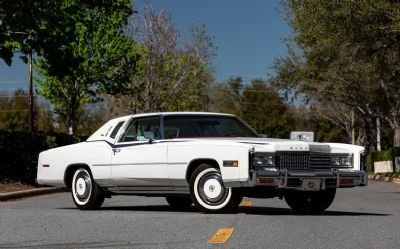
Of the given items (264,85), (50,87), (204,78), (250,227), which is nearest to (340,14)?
(250,227)

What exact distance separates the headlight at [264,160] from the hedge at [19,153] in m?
11.4

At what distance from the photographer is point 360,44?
84.0ft

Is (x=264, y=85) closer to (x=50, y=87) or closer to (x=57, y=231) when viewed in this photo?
(x=50, y=87)

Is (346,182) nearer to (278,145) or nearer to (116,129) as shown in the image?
(278,145)

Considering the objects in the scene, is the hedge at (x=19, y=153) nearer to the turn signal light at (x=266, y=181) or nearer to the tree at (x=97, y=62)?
the turn signal light at (x=266, y=181)

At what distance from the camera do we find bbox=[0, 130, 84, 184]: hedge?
71.1 feet

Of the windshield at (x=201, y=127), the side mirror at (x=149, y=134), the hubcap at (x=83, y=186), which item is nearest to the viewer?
the side mirror at (x=149, y=134)

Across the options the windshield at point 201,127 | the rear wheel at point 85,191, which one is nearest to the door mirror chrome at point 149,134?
the windshield at point 201,127

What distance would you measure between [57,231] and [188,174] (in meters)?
3.11

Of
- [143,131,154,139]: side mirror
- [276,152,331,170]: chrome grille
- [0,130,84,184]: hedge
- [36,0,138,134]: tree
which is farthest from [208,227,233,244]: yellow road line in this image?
[36,0,138,134]: tree

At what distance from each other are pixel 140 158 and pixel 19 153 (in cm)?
1030

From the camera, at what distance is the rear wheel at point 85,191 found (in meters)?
13.5

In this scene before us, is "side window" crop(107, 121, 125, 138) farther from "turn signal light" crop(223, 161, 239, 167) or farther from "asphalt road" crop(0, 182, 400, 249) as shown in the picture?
"turn signal light" crop(223, 161, 239, 167)

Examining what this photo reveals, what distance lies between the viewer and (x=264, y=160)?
11.5 meters
